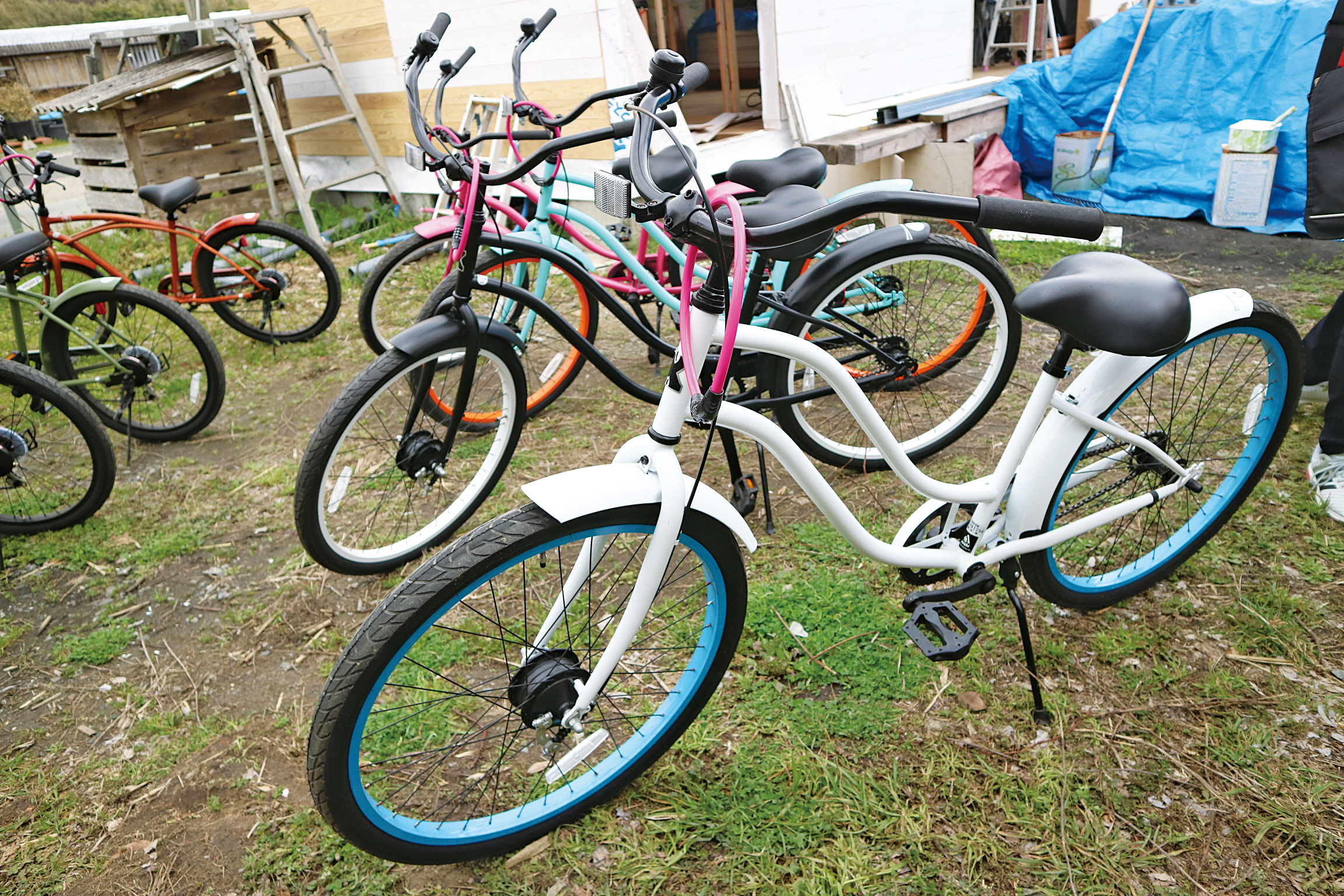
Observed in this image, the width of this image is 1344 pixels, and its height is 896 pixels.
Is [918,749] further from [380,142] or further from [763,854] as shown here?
[380,142]

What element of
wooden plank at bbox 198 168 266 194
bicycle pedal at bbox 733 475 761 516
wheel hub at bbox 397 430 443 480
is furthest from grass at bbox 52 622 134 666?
wooden plank at bbox 198 168 266 194

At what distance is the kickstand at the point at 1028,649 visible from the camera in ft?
6.49

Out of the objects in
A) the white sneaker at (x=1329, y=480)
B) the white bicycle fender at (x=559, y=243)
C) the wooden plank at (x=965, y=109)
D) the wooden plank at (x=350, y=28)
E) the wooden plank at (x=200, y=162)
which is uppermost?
the wooden plank at (x=350, y=28)

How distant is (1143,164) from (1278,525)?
12.9 feet

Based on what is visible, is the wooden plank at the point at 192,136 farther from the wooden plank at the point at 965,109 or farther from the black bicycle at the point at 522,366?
the wooden plank at the point at 965,109

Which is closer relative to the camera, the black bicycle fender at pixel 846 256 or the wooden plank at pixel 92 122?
the black bicycle fender at pixel 846 256

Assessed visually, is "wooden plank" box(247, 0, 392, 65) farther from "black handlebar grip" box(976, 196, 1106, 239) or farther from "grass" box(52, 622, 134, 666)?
"black handlebar grip" box(976, 196, 1106, 239)

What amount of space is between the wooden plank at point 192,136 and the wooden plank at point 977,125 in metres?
5.05

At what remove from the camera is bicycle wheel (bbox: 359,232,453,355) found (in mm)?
3715

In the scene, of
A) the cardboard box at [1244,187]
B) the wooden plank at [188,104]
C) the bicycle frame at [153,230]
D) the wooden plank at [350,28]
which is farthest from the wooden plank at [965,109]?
the wooden plank at [188,104]

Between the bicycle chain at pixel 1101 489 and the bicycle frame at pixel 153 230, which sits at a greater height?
the bicycle frame at pixel 153 230

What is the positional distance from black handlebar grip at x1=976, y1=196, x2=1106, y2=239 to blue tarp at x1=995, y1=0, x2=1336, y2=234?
4612 millimetres

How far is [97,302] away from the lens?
3463 millimetres

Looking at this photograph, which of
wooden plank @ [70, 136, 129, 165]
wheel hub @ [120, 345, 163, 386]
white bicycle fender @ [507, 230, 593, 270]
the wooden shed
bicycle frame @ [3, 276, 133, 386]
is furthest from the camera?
wooden plank @ [70, 136, 129, 165]
